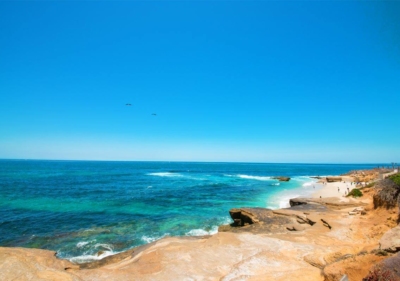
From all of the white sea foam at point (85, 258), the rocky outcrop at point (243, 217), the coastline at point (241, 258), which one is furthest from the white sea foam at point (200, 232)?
the white sea foam at point (85, 258)

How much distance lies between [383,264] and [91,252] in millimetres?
17107

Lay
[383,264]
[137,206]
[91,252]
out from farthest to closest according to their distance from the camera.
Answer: [137,206], [91,252], [383,264]

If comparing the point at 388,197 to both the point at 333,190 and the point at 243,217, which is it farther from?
Answer: the point at 333,190

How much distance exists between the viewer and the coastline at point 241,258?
8.61m

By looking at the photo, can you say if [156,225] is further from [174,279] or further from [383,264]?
[383,264]

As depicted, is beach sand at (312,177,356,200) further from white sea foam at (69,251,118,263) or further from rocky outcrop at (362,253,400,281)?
white sea foam at (69,251,118,263)

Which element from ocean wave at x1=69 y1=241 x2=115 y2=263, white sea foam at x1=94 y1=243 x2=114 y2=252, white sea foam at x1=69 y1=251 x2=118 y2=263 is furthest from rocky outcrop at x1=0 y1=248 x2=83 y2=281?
white sea foam at x1=94 y1=243 x2=114 y2=252

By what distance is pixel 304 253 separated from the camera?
35.0 ft

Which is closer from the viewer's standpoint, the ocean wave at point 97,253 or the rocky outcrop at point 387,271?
the rocky outcrop at point 387,271

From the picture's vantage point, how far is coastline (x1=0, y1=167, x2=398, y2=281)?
28.2 feet

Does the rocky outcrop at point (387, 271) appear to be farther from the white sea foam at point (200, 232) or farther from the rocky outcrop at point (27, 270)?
the white sea foam at point (200, 232)

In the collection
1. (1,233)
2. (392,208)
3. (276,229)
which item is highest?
(392,208)

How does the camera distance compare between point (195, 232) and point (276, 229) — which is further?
point (195, 232)

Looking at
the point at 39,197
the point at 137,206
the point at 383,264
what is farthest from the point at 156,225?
the point at 39,197
